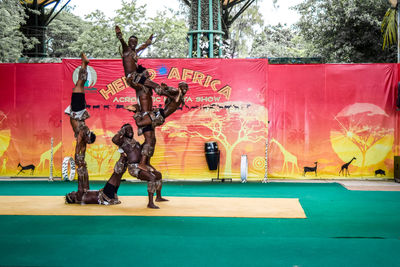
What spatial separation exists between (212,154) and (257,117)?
4.37ft

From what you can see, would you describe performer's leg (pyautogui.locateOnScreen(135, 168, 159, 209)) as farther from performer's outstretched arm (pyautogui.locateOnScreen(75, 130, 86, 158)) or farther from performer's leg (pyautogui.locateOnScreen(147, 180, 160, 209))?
performer's outstretched arm (pyautogui.locateOnScreen(75, 130, 86, 158))

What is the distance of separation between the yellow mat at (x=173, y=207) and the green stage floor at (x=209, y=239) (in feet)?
0.84

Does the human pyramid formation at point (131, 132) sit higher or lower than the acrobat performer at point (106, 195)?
higher

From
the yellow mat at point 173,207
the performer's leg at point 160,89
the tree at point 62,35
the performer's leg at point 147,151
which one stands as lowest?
the yellow mat at point 173,207

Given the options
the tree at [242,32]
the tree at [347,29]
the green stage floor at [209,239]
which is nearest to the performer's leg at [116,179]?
the green stage floor at [209,239]

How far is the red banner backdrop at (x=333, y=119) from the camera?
438 inches

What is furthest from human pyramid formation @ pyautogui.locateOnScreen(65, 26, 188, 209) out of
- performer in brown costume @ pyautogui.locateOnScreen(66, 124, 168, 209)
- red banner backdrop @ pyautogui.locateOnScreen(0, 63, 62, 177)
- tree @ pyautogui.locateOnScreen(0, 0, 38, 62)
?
tree @ pyautogui.locateOnScreen(0, 0, 38, 62)

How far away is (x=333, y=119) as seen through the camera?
36.6ft

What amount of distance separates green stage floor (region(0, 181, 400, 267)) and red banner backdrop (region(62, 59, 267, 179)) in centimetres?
373

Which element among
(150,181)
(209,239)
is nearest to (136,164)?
(150,181)

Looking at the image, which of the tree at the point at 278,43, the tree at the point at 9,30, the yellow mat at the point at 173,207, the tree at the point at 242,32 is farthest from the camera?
the tree at the point at 278,43

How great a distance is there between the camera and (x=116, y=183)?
7.12 meters

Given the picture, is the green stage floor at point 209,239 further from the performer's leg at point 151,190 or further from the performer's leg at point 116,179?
the performer's leg at point 116,179

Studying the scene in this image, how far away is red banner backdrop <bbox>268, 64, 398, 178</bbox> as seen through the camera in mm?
11117
